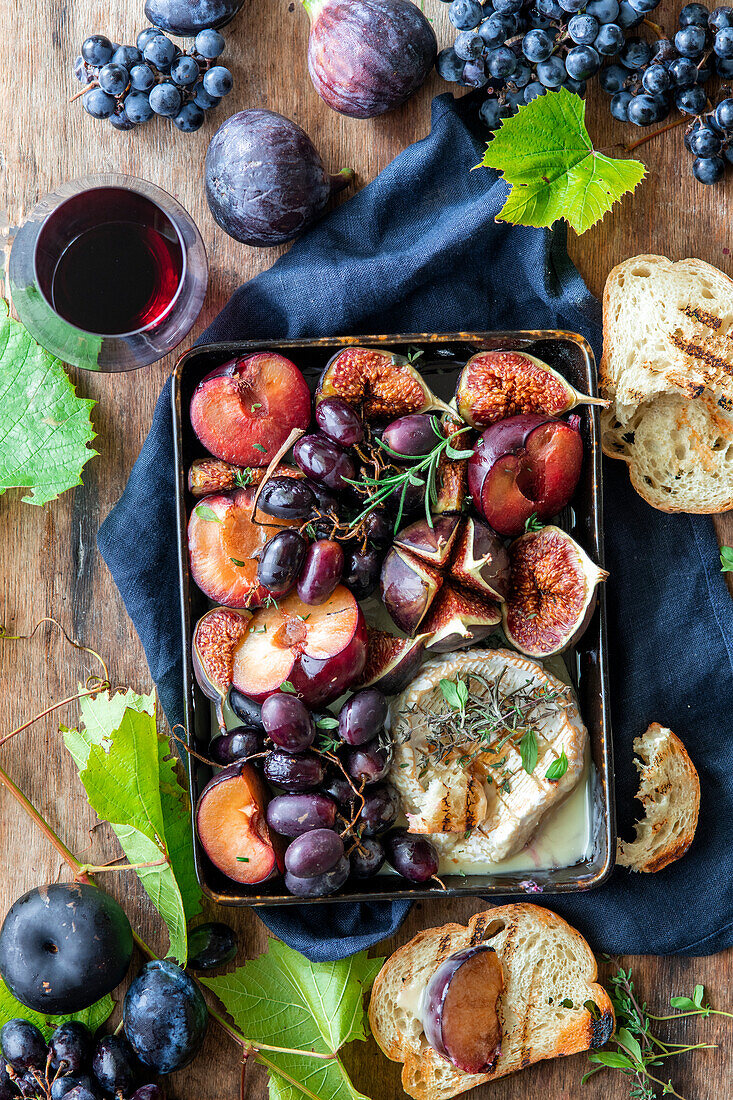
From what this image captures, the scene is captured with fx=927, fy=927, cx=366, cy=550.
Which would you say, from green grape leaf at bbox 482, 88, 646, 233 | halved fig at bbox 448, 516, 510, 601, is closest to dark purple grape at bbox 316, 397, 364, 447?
halved fig at bbox 448, 516, 510, 601

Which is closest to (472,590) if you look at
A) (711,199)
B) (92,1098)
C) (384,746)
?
(384,746)

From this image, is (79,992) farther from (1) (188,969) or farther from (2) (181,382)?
(2) (181,382)

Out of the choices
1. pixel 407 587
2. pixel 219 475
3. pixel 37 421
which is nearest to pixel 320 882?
pixel 407 587

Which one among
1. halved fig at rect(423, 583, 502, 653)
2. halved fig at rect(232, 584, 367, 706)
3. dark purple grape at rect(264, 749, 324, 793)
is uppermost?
halved fig at rect(232, 584, 367, 706)

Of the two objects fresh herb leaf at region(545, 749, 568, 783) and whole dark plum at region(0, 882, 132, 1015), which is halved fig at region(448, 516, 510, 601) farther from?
whole dark plum at region(0, 882, 132, 1015)

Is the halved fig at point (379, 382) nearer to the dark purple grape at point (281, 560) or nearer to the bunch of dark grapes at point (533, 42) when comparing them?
the dark purple grape at point (281, 560)

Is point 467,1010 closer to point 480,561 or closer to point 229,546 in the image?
point 480,561
